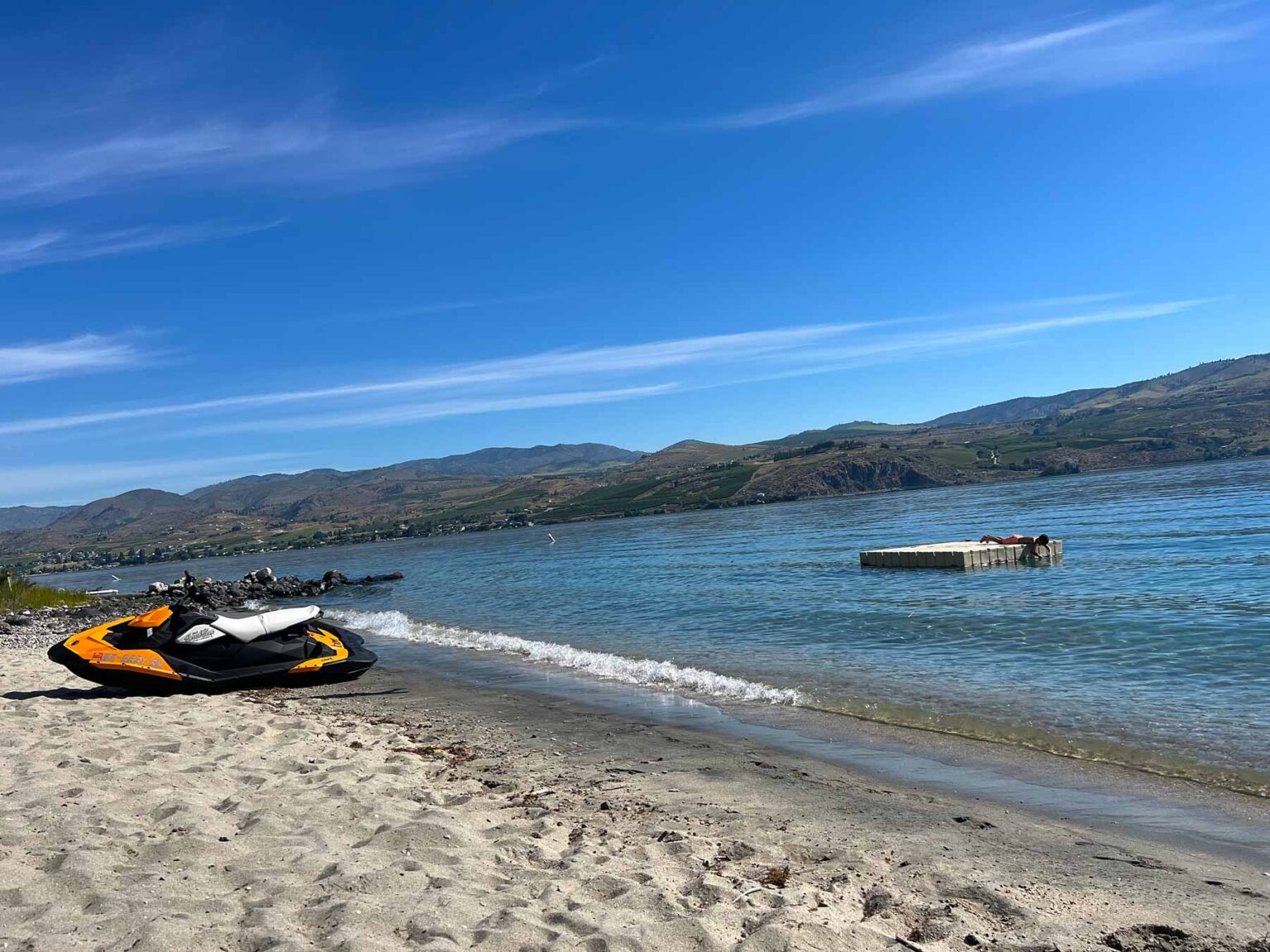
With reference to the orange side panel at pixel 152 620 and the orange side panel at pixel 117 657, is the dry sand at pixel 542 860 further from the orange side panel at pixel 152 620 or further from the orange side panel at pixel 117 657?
the orange side panel at pixel 152 620

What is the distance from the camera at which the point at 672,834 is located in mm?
6445

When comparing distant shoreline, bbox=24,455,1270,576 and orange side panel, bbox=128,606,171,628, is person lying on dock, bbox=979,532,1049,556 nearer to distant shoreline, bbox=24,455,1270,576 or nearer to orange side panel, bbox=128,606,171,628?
orange side panel, bbox=128,606,171,628

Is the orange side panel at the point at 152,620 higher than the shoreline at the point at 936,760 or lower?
higher

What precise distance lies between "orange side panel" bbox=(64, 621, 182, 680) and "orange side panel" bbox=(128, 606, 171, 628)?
0.51 metres

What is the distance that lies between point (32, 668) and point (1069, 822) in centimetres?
1768

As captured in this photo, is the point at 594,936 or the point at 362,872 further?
the point at 362,872

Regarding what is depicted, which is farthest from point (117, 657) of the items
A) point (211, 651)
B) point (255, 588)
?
point (255, 588)

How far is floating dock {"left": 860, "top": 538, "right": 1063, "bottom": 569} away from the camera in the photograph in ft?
111

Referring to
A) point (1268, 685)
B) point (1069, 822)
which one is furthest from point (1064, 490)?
point (1069, 822)

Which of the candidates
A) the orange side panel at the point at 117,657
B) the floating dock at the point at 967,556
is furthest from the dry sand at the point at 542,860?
the floating dock at the point at 967,556

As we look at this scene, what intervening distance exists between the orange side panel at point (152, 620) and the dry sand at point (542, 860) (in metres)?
4.32

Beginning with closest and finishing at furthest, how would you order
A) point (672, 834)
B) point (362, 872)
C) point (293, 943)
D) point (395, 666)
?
point (293, 943), point (362, 872), point (672, 834), point (395, 666)

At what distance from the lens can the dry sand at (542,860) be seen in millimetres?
4531

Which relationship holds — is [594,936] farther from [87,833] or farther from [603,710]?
[603,710]
